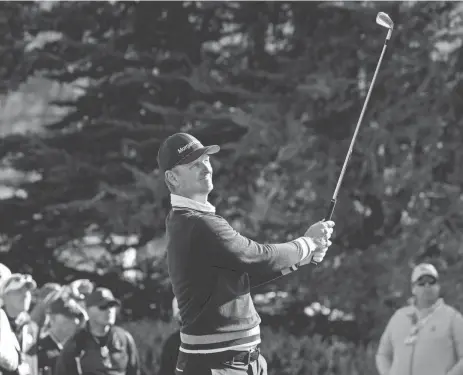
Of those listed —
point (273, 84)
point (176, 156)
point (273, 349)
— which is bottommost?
point (273, 349)

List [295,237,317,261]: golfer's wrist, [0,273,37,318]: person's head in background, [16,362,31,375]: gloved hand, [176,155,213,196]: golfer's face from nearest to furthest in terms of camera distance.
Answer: [295,237,317,261]: golfer's wrist
[176,155,213,196]: golfer's face
[16,362,31,375]: gloved hand
[0,273,37,318]: person's head in background

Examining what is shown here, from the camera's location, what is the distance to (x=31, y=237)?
1627 centimetres

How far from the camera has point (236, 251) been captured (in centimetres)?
524

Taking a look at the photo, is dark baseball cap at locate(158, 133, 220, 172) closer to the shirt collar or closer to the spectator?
the shirt collar

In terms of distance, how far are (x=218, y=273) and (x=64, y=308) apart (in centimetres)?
483

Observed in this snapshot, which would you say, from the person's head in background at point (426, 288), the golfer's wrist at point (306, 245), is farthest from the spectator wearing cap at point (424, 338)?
the golfer's wrist at point (306, 245)

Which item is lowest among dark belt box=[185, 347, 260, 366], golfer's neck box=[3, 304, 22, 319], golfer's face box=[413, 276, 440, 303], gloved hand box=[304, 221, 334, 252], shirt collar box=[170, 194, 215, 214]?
golfer's neck box=[3, 304, 22, 319]

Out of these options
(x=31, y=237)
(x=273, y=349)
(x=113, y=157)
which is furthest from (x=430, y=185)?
(x=31, y=237)

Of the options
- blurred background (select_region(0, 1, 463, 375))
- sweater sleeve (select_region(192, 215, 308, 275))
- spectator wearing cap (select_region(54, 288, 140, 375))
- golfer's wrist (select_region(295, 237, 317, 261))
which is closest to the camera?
sweater sleeve (select_region(192, 215, 308, 275))

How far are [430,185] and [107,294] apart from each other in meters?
6.46

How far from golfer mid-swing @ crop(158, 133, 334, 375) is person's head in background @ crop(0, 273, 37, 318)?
3.05 meters

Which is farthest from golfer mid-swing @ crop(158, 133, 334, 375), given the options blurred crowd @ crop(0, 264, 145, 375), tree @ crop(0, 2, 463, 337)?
tree @ crop(0, 2, 463, 337)

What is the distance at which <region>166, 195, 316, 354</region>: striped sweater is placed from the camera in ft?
17.3

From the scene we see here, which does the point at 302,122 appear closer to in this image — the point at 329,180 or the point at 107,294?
the point at 329,180
